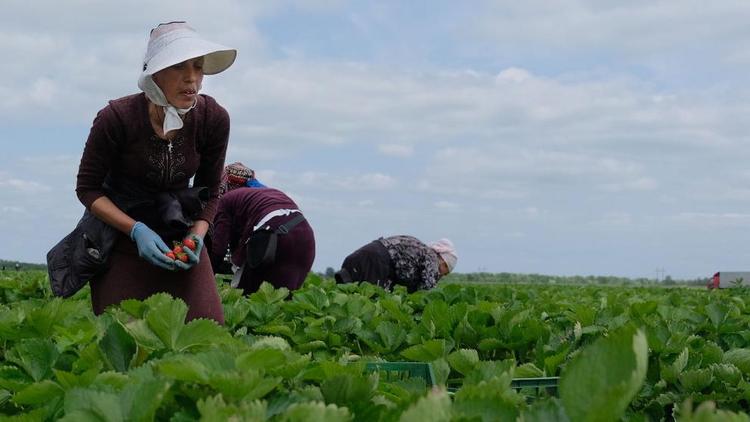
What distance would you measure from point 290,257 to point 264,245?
219 millimetres

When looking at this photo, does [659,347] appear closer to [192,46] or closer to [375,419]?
[375,419]

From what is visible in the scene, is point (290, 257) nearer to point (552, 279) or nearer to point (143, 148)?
point (143, 148)

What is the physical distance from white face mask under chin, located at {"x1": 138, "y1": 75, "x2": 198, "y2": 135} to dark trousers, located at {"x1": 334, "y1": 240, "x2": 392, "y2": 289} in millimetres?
4007

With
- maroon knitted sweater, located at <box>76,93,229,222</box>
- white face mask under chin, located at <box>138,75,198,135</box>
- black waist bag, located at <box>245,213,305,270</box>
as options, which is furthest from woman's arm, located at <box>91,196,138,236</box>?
black waist bag, located at <box>245,213,305,270</box>

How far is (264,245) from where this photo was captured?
5930 mm

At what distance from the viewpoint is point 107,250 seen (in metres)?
3.97

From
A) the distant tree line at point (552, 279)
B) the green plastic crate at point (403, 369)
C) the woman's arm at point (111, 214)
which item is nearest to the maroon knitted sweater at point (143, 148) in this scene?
the woman's arm at point (111, 214)

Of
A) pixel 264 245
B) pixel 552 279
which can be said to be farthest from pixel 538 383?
pixel 552 279

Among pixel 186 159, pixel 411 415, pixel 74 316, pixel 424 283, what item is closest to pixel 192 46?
pixel 186 159

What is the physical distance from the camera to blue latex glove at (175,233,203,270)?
12.5 feet

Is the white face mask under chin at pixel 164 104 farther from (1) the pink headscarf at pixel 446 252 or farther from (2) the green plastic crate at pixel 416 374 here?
(1) the pink headscarf at pixel 446 252

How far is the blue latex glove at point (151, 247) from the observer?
3.75 m

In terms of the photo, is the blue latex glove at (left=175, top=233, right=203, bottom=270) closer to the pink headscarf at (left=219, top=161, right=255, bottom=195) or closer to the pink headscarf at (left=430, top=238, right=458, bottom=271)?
the pink headscarf at (left=219, top=161, right=255, bottom=195)

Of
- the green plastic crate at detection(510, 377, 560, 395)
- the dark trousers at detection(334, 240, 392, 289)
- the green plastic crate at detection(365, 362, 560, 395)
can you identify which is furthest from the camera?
the dark trousers at detection(334, 240, 392, 289)
